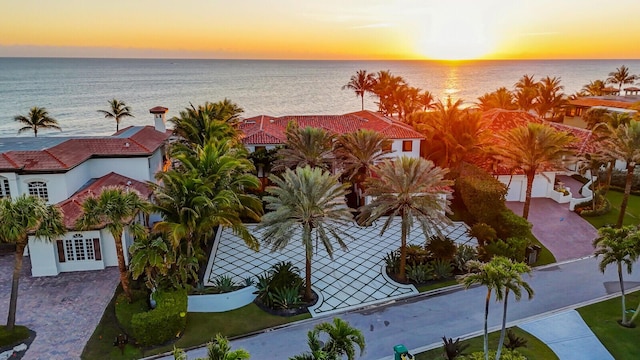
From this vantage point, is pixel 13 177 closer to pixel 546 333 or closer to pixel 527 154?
pixel 546 333

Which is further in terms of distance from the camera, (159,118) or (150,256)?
(159,118)

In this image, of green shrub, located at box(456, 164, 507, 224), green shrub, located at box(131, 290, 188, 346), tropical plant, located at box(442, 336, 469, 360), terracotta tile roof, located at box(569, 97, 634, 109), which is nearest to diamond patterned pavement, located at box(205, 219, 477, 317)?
green shrub, located at box(456, 164, 507, 224)

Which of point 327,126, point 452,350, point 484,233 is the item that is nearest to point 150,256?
point 452,350

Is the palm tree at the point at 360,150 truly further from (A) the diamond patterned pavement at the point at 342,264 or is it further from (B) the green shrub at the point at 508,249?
(B) the green shrub at the point at 508,249

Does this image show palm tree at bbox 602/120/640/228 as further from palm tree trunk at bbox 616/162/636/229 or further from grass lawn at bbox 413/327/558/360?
grass lawn at bbox 413/327/558/360

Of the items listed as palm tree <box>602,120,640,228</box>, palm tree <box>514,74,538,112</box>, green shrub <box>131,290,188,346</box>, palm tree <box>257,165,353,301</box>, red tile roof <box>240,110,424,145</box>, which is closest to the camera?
green shrub <box>131,290,188,346</box>

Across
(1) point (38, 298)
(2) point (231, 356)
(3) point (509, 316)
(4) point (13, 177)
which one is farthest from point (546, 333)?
(4) point (13, 177)

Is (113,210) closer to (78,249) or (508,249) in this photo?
(78,249)
